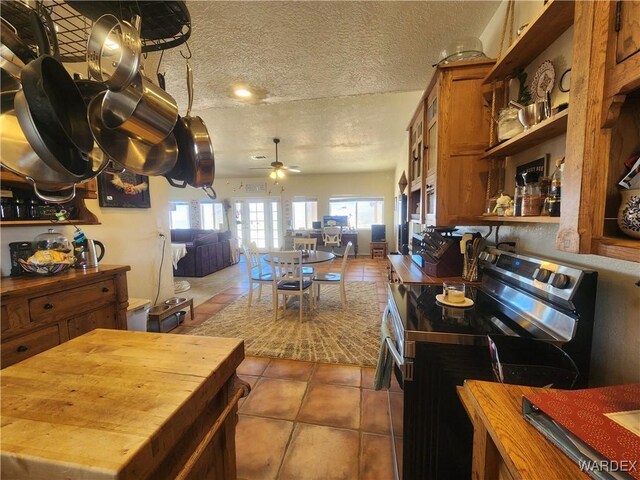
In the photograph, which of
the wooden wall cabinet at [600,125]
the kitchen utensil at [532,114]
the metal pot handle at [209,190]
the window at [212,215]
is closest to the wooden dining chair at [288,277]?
the metal pot handle at [209,190]

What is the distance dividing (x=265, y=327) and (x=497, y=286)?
2.44 metres

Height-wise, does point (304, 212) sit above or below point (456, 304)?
above

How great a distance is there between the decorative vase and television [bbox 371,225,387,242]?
21.9 feet

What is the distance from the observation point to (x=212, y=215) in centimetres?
859

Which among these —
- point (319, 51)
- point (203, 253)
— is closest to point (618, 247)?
point (319, 51)

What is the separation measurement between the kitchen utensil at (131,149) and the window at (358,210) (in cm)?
710

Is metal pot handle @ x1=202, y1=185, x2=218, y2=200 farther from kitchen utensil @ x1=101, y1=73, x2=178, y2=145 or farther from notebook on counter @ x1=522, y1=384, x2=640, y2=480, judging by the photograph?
notebook on counter @ x1=522, y1=384, x2=640, y2=480

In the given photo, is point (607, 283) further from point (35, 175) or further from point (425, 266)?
point (35, 175)

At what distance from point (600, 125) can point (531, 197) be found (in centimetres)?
58

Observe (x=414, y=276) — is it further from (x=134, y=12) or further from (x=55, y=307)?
(x=55, y=307)

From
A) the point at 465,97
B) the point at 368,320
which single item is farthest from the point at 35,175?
the point at 368,320

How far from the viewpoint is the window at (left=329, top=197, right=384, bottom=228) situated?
790 cm

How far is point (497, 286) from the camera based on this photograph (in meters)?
1.32

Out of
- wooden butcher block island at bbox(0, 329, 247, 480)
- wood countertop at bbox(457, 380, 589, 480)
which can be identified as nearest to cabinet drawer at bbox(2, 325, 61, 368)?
wooden butcher block island at bbox(0, 329, 247, 480)
